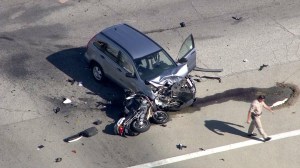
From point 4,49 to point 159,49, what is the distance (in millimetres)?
6079

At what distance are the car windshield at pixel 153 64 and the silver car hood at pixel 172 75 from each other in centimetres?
16

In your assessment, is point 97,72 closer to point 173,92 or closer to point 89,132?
point 89,132

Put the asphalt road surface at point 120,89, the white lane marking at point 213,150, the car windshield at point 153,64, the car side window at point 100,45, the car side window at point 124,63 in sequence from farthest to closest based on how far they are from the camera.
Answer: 1. the car side window at point 100,45
2. the car side window at point 124,63
3. the car windshield at point 153,64
4. the asphalt road surface at point 120,89
5. the white lane marking at point 213,150

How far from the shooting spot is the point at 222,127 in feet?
58.7

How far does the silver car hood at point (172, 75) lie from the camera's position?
18062 millimetres

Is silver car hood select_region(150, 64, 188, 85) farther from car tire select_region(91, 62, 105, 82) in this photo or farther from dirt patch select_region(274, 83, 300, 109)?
dirt patch select_region(274, 83, 300, 109)

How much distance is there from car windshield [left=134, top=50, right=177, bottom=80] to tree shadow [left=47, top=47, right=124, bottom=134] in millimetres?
1273

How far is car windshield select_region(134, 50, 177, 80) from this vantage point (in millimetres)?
18234

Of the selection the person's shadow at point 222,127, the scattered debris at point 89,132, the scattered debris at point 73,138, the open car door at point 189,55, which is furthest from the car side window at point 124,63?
the person's shadow at point 222,127

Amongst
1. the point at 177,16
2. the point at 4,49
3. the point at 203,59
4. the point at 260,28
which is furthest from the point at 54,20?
the point at 260,28

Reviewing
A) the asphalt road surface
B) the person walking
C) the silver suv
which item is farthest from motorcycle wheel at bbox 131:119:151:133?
the person walking

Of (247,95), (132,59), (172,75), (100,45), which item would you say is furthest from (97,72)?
(247,95)

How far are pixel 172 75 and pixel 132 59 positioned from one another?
4.13 feet

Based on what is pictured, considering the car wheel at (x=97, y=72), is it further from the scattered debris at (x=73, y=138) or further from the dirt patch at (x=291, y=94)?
the dirt patch at (x=291, y=94)
